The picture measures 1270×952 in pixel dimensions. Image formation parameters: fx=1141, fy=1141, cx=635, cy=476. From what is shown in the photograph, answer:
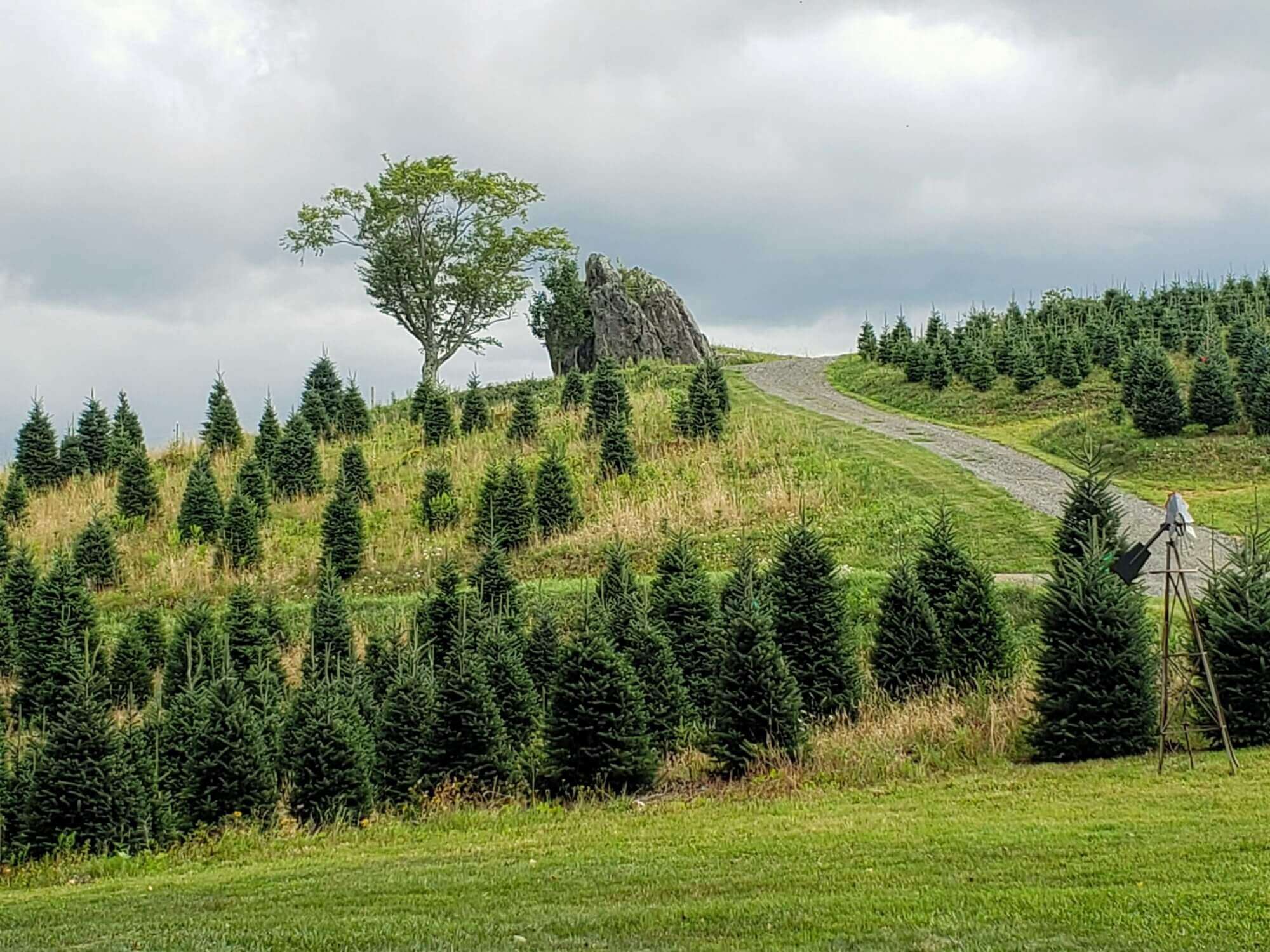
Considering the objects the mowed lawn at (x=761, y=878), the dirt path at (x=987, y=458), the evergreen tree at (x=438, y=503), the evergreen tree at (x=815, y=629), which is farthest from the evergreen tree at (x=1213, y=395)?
the mowed lawn at (x=761, y=878)

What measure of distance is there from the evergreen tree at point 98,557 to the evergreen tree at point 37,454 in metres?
8.14

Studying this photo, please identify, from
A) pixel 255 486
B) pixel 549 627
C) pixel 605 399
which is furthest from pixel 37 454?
pixel 549 627

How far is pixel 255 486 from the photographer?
2577 cm

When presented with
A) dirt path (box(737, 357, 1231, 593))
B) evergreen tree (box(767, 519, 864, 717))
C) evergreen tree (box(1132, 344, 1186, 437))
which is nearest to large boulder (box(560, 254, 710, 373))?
dirt path (box(737, 357, 1231, 593))

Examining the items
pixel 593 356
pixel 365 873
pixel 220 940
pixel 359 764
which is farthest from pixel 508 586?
pixel 593 356

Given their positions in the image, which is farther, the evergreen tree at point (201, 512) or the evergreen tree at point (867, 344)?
the evergreen tree at point (867, 344)

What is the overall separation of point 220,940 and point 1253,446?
2491 cm

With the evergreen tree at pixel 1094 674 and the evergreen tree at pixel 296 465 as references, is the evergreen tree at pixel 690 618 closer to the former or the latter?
the evergreen tree at pixel 1094 674

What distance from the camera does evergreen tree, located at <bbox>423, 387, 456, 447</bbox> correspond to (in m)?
30.3

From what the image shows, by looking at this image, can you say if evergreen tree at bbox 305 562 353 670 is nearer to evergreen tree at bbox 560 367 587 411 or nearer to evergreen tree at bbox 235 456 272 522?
evergreen tree at bbox 235 456 272 522

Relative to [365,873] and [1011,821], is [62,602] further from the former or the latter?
[1011,821]

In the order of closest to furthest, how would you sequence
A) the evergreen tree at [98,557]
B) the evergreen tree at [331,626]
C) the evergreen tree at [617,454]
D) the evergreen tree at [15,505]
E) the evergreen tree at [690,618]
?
the evergreen tree at [690,618], the evergreen tree at [331,626], the evergreen tree at [98,557], the evergreen tree at [617,454], the evergreen tree at [15,505]

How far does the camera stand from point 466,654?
41.9ft

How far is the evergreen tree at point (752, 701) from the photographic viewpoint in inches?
462
